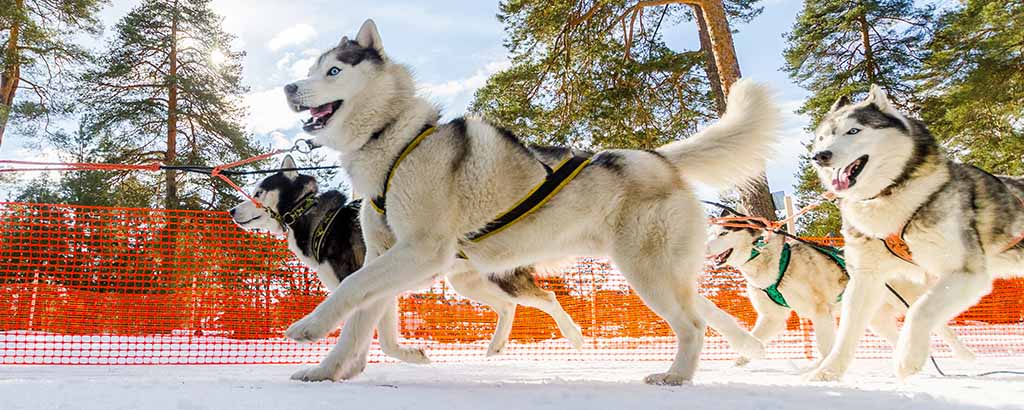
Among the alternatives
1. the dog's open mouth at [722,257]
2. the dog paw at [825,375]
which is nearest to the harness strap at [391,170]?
the dog paw at [825,375]

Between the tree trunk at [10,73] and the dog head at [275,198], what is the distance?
11.6m

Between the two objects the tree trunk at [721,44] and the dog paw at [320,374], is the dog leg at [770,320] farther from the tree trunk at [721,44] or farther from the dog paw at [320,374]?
the tree trunk at [721,44]

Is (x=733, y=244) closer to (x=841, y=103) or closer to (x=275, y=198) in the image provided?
(x=841, y=103)

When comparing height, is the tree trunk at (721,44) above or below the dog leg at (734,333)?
above

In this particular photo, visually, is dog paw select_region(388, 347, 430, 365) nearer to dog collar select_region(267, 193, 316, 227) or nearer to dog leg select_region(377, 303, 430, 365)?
dog leg select_region(377, 303, 430, 365)

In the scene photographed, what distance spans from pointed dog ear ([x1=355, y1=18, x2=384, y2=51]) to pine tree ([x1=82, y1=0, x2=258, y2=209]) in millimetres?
14939

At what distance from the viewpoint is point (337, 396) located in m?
2.23

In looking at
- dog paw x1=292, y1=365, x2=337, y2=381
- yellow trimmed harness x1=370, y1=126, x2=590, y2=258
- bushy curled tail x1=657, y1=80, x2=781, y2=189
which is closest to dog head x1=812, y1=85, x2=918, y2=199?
bushy curled tail x1=657, y1=80, x2=781, y2=189

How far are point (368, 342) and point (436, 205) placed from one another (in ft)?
2.56

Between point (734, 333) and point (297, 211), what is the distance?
11.8 feet

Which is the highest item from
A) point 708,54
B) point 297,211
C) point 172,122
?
point 172,122

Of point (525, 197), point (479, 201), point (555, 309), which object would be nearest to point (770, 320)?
point (555, 309)

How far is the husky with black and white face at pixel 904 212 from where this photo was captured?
9.94 ft

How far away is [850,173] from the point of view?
328cm
